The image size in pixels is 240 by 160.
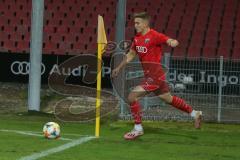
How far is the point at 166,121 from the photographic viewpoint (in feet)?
44.1

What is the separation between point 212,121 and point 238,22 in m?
8.44

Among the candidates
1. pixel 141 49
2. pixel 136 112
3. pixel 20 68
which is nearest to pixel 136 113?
pixel 136 112

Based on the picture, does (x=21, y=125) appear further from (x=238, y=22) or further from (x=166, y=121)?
(x=238, y=22)

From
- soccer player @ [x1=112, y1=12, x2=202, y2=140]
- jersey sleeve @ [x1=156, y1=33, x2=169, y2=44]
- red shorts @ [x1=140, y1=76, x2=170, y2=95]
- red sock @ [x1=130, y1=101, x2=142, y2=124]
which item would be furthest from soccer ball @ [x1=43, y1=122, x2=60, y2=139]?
jersey sleeve @ [x1=156, y1=33, x2=169, y2=44]

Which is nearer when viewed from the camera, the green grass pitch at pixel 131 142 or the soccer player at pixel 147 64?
the green grass pitch at pixel 131 142

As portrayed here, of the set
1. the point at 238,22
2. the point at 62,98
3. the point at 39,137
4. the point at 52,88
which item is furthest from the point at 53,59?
the point at 39,137

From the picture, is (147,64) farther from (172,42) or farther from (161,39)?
(172,42)

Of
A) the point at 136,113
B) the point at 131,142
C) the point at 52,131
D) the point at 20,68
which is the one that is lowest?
the point at 131,142

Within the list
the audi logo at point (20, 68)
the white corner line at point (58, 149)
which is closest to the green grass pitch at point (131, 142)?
the white corner line at point (58, 149)

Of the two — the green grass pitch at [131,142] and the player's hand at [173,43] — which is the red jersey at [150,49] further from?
the green grass pitch at [131,142]

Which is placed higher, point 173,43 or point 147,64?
point 173,43

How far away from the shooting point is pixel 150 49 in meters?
9.77

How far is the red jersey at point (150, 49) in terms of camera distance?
9.73 meters

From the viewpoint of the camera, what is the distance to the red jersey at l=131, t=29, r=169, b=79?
973 cm
